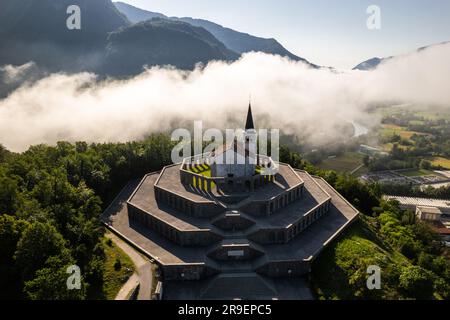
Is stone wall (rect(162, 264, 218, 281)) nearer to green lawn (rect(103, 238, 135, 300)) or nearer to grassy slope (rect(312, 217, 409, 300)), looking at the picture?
green lawn (rect(103, 238, 135, 300))

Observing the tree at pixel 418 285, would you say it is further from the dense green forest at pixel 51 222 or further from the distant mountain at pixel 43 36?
the distant mountain at pixel 43 36

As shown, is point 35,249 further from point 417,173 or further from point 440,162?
point 440,162

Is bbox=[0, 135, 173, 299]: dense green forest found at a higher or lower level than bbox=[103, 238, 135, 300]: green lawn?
higher

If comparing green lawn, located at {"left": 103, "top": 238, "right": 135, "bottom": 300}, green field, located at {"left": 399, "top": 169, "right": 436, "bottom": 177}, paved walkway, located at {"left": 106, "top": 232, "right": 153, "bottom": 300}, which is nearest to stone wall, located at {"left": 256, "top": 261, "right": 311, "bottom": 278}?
paved walkway, located at {"left": 106, "top": 232, "right": 153, "bottom": 300}

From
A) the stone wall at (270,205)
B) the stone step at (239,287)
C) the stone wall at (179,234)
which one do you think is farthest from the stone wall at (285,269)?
the stone wall at (270,205)

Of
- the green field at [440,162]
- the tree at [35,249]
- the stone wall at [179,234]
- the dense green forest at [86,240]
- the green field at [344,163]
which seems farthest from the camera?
the green field at [440,162]

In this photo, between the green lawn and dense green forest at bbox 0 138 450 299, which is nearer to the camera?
dense green forest at bbox 0 138 450 299
